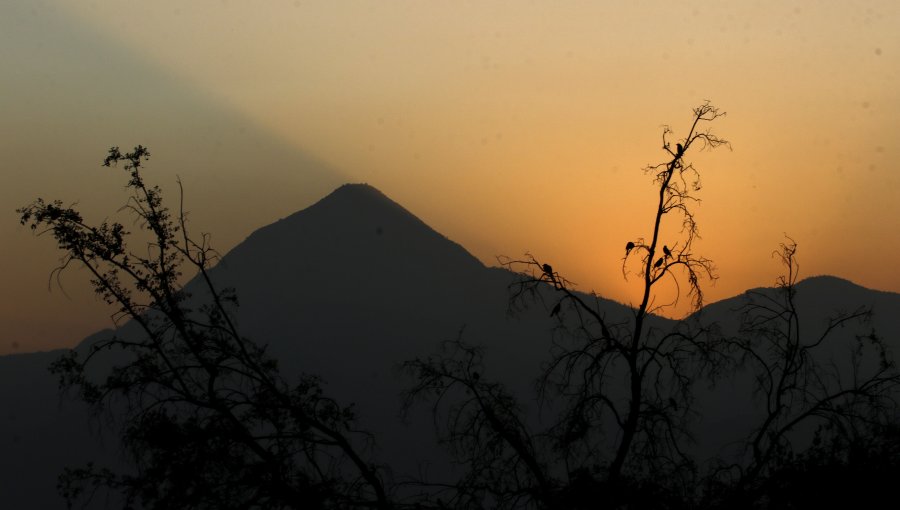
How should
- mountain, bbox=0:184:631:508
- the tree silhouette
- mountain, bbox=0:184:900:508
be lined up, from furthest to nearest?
1. mountain, bbox=0:184:631:508
2. mountain, bbox=0:184:900:508
3. the tree silhouette

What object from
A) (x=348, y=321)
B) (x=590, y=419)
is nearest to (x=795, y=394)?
(x=590, y=419)

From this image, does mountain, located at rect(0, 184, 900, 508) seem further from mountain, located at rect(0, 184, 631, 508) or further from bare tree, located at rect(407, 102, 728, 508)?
bare tree, located at rect(407, 102, 728, 508)

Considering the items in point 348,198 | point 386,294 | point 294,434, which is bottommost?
point 294,434

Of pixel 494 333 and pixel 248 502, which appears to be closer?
pixel 248 502

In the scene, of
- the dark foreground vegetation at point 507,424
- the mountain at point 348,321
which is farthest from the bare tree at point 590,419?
the mountain at point 348,321

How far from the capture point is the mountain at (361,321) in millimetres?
128375

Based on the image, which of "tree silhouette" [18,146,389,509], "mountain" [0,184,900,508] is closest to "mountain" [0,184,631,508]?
"mountain" [0,184,900,508]

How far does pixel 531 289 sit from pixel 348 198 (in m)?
176

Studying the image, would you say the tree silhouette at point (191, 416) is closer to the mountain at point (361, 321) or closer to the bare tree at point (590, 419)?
the bare tree at point (590, 419)

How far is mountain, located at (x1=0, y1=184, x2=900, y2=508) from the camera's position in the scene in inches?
5054

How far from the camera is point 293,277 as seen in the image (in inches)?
6506

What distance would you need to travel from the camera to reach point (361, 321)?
15388cm

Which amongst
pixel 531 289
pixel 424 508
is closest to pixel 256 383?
pixel 424 508

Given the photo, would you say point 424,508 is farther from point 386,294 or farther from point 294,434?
point 386,294
